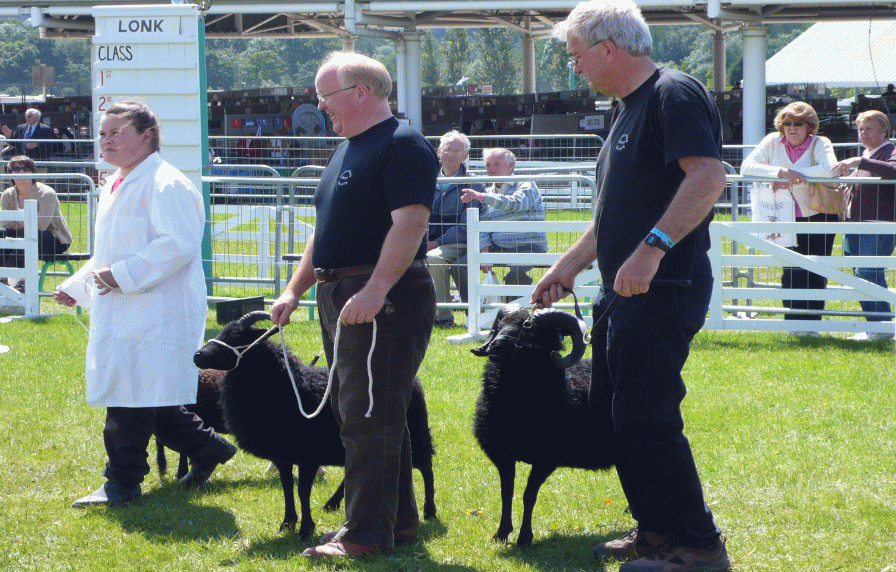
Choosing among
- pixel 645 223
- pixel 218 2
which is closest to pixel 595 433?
pixel 645 223

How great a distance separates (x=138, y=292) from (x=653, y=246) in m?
2.65

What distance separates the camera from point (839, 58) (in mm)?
43344

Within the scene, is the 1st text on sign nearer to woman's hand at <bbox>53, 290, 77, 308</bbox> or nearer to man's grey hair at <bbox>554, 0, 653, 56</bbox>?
woman's hand at <bbox>53, 290, 77, 308</bbox>

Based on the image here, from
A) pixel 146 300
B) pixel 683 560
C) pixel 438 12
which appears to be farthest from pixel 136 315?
pixel 438 12

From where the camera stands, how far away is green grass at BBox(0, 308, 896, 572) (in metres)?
4.45

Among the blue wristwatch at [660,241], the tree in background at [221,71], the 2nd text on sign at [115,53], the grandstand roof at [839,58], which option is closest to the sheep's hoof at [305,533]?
the blue wristwatch at [660,241]

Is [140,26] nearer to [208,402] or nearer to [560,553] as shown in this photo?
[208,402]

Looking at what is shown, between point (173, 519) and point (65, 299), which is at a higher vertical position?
point (65, 299)

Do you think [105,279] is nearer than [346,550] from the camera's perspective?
No

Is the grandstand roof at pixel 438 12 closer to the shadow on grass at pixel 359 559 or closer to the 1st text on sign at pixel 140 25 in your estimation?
the 1st text on sign at pixel 140 25

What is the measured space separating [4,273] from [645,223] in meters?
8.67

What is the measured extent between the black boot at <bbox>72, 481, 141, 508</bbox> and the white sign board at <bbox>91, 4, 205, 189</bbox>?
4919 mm


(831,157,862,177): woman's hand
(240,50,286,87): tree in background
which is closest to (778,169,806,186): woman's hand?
(831,157,862,177): woman's hand

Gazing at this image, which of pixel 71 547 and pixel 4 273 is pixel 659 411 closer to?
pixel 71 547
